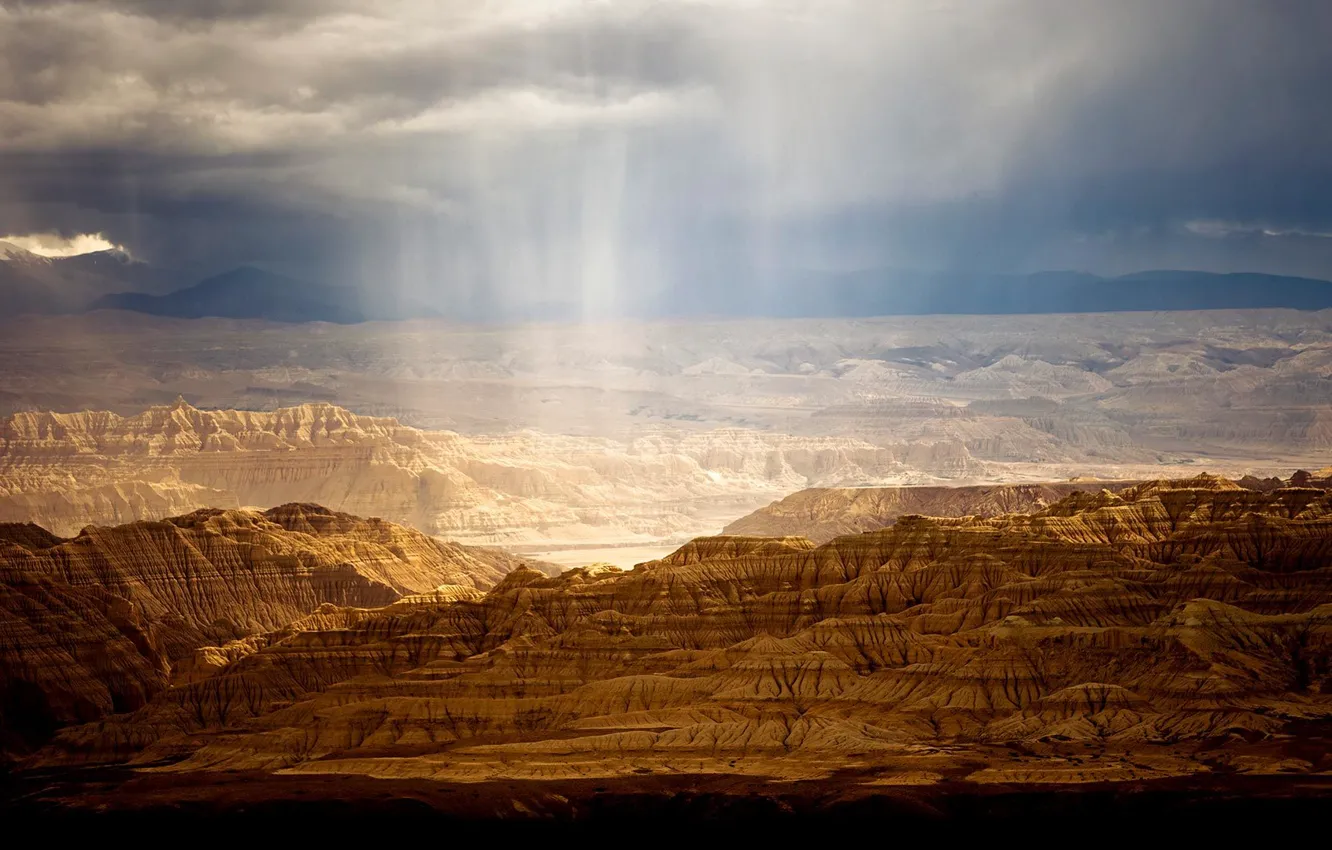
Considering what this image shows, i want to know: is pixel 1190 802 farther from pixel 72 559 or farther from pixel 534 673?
pixel 72 559

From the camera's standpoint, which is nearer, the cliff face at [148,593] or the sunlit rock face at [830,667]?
the sunlit rock face at [830,667]

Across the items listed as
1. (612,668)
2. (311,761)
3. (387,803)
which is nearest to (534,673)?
(612,668)

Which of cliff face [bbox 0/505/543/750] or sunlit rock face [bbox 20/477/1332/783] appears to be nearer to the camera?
sunlit rock face [bbox 20/477/1332/783]

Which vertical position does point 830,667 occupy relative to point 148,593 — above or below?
above
